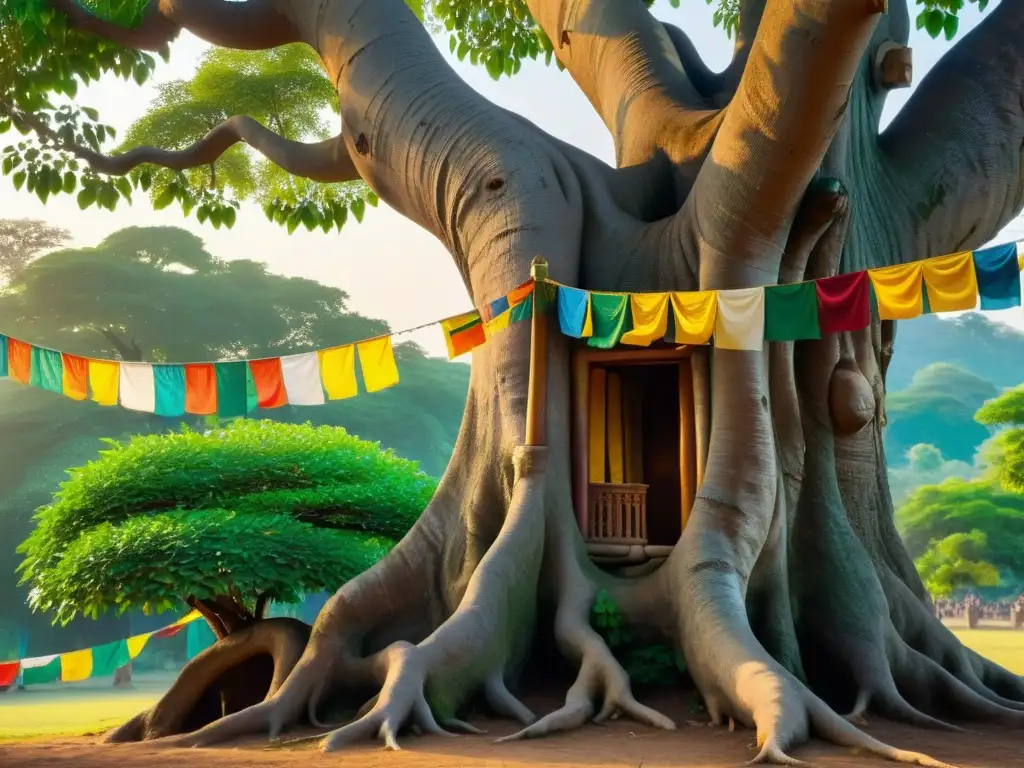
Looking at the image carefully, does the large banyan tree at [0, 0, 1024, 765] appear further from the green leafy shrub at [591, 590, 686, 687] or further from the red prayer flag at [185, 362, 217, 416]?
the red prayer flag at [185, 362, 217, 416]

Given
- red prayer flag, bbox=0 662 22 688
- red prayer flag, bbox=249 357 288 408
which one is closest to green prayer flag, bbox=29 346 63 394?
red prayer flag, bbox=249 357 288 408

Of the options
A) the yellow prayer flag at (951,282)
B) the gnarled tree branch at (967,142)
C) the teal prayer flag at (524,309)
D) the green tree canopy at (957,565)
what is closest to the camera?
the yellow prayer flag at (951,282)

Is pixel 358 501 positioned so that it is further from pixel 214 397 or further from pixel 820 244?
pixel 820 244

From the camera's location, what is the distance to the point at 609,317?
8.09m

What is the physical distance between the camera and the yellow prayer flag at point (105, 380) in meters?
10.1

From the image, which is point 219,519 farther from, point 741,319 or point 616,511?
point 741,319

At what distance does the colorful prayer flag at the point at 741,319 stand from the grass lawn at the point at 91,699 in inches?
549

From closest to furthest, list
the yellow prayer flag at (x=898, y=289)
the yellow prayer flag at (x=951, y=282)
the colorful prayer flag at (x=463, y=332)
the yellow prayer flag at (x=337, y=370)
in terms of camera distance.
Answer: the yellow prayer flag at (x=951, y=282)
the yellow prayer flag at (x=898, y=289)
the colorful prayer flag at (x=463, y=332)
the yellow prayer flag at (x=337, y=370)

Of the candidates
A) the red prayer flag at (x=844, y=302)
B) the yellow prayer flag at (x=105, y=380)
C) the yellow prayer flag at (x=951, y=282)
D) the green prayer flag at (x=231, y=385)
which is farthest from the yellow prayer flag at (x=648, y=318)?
the yellow prayer flag at (x=105, y=380)

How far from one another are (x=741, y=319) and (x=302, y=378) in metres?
4.01

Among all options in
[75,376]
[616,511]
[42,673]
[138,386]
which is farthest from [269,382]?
[42,673]

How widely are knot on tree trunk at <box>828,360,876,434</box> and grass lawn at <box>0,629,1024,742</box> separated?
13534mm

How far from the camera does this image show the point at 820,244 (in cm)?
845

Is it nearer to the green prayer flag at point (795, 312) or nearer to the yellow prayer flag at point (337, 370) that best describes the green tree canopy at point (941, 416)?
the yellow prayer flag at point (337, 370)
